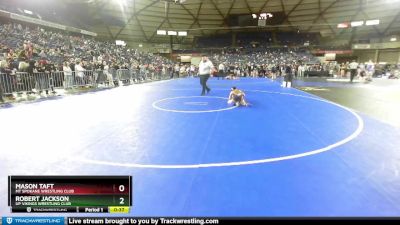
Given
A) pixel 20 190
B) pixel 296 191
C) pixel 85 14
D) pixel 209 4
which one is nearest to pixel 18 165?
pixel 20 190

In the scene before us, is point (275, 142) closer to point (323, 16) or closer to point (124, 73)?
point (124, 73)

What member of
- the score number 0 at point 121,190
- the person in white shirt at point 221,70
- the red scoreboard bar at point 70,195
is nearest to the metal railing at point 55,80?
the red scoreboard bar at point 70,195

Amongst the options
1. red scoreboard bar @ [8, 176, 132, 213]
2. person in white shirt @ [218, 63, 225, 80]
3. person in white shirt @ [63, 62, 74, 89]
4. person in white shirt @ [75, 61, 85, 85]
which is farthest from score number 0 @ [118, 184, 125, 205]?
person in white shirt @ [218, 63, 225, 80]

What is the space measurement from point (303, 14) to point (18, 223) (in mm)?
53690

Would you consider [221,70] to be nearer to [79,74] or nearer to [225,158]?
[79,74]

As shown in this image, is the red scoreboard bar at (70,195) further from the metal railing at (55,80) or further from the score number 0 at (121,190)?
the metal railing at (55,80)

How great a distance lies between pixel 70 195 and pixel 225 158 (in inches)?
98.1

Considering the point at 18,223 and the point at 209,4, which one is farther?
the point at 209,4

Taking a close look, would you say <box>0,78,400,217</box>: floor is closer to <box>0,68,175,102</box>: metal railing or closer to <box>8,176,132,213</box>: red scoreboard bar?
<box>8,176,132,213</box>: red scoreboard bar

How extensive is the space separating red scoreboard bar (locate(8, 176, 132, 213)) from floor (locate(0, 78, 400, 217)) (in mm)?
349

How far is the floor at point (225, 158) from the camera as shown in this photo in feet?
10.2

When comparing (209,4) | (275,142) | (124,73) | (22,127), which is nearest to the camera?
(275,142)

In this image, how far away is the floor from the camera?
3096 mm

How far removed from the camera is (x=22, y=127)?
6.74m
